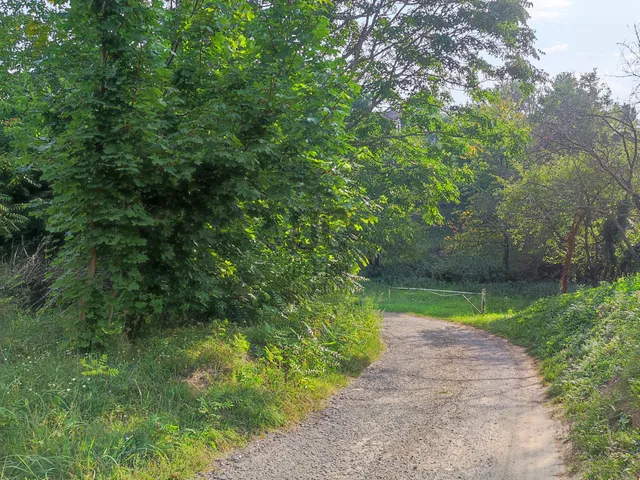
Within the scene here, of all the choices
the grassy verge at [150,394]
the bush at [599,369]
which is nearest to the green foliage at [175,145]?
the grassy verge at [150,394]

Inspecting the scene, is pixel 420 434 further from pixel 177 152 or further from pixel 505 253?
pixel 505 253

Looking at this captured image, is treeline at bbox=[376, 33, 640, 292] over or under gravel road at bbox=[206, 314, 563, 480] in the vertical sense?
over

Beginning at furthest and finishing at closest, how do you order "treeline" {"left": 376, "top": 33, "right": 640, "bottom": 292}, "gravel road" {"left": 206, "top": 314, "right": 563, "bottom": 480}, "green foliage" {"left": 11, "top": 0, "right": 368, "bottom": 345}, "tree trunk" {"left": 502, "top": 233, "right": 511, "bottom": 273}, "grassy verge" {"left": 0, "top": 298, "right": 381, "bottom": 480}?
"tree trunk" {"left": 502, "top": 233, "right": 511, "bottom": 273}
"treeline" {"left": 376, "top": 33, "right": 640, "bottom": 292}
"green foliage" {"left": 11, "top": 0, "right": 368, "bottom": 345}
"gravel road" {"left": 206, "top": 314, "right": 563, "bottom": 480}
"grassy verge" {"left": 0, "top": 298, "right": 381, "bottom": 480}

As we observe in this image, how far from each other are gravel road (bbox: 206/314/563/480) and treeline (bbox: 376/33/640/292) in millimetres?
9219

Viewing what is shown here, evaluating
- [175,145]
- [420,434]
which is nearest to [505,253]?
[420,434]

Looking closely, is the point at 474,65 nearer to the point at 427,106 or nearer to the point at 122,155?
the point at 427,106

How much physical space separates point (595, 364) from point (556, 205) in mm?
15580

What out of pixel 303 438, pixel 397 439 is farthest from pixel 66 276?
pixel 397 439

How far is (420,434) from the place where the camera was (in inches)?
233

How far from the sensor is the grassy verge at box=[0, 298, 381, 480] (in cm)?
426

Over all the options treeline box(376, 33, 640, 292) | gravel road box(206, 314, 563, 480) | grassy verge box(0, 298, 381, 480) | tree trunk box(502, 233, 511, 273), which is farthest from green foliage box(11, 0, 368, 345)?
tree trunk box(502, 233, 511, 273)

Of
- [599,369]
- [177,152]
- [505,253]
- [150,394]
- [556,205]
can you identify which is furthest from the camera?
[505,253]

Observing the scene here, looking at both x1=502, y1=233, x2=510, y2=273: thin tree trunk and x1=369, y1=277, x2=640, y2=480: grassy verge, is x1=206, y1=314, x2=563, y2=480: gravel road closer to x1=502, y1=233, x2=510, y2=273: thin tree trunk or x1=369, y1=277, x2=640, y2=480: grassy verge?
x1=369, y1=277, x2=640, y2=480: grassy verge

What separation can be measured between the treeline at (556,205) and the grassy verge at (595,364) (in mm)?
5150
